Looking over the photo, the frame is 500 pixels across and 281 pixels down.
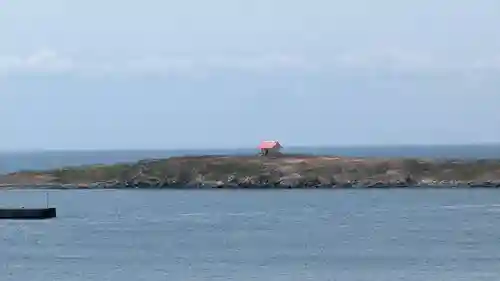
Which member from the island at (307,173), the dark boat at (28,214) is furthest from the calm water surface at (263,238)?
the island at (307,173)

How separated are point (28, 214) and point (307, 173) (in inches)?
1581

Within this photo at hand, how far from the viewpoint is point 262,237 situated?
253 feet

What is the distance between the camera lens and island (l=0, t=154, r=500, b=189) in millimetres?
128500

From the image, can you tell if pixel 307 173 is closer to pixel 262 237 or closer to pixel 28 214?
pixel 28 214

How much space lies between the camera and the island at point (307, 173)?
128 m

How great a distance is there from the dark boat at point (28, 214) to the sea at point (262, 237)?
674mm

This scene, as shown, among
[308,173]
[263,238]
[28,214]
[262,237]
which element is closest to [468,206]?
[262,237]

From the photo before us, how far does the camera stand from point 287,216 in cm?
9238

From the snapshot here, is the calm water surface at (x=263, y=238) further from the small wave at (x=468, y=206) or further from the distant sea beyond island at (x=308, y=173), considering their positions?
the distant sea beyond island at (x=308, y=173)

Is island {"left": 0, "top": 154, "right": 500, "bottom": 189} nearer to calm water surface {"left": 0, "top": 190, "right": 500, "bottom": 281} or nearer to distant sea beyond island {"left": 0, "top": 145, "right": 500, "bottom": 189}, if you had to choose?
distant sea beyond island {"left": 0, "top": 145, "right": 500, "bottom": 189}

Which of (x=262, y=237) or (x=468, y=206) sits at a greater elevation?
(x=468, y=206)

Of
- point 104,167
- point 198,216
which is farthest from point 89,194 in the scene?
point 198,216

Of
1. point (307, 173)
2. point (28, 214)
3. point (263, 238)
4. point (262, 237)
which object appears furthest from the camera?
point (307, 173)

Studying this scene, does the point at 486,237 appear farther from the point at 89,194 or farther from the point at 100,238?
the point at 89,194
